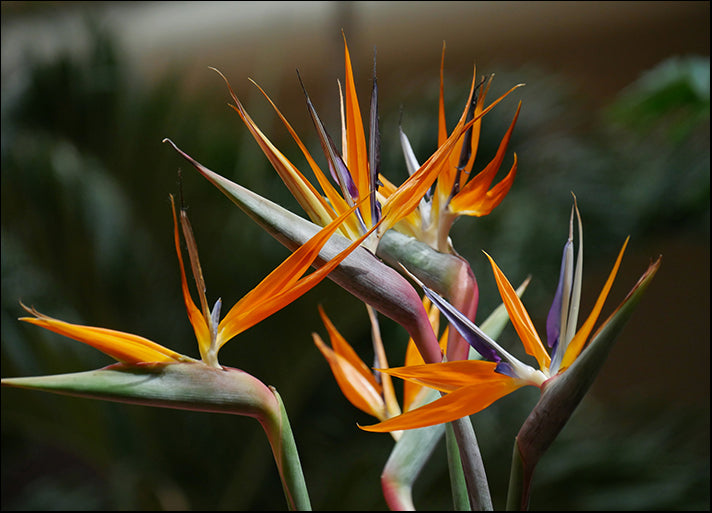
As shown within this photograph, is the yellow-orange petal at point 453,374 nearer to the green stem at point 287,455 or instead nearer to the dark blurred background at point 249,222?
the green stem at point 287,455

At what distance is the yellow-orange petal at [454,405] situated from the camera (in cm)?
19

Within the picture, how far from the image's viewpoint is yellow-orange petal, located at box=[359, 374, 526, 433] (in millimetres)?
188

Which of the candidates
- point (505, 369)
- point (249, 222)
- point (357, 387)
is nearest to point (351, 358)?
point (357, 387)

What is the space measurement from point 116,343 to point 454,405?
0.32 feet

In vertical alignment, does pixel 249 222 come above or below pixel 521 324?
below

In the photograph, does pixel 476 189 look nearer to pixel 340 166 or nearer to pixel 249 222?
pixel 340 166

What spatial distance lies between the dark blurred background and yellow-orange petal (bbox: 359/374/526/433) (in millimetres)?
595

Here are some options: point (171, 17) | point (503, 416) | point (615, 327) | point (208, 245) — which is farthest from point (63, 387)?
point (171, 17)

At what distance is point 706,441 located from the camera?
129cm

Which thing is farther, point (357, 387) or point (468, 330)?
point (357, 387)

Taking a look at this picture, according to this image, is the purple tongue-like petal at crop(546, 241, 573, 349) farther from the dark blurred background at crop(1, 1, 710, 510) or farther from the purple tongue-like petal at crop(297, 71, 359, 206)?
the dark blurred background at crop(1, 1, 710, 510)

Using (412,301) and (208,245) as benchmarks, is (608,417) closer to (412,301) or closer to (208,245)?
(208,245)

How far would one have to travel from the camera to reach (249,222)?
34.9 inches

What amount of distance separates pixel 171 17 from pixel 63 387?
1095 millimetres
